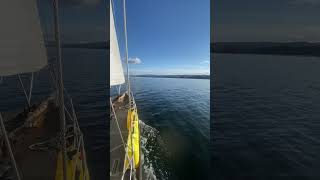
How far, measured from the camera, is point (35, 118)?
39.7 ft

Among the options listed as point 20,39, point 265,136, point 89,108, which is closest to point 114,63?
point 20,39

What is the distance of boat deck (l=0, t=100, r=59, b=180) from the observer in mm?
8159

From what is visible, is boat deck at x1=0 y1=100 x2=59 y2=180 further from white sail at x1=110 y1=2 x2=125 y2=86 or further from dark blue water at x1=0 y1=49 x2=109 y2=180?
white sail at x1=110 y1=2 x2=125 y2=86

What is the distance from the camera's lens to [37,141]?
34.4 ft

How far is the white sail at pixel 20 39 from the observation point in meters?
4.13

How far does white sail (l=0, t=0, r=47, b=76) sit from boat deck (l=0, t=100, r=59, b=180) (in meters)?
3.50

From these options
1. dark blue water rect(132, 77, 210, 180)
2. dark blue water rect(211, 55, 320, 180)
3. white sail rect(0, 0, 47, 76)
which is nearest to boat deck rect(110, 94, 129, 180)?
dark blue water rect(132, 77, 210, 180)

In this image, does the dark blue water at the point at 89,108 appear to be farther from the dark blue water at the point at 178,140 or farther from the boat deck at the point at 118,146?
the dark blue water at the point at 178,140

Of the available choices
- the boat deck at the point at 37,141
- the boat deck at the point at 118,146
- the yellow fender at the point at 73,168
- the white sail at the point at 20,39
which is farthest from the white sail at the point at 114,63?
the white sail at the point at 20,39

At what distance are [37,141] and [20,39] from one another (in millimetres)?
6909

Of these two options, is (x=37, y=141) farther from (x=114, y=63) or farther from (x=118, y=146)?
(x=114, y=63)

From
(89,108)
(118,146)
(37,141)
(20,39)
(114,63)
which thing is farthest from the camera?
(89,108)

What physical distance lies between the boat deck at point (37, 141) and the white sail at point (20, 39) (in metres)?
3.50

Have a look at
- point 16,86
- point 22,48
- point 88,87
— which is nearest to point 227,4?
point 88,87
